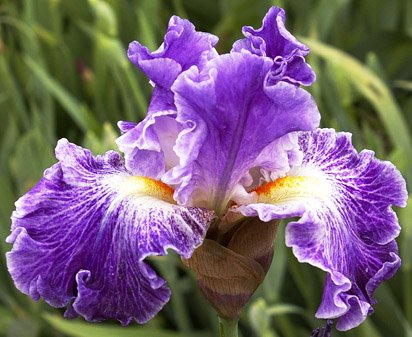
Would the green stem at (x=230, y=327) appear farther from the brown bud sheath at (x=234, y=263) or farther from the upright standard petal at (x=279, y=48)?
the upright standard petal at (x=279, y=48)

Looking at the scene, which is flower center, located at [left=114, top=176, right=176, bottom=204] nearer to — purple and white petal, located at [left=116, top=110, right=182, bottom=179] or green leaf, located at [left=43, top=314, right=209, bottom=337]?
purple and white petal, located at [left=116, top=110, right=182, bottom=179]

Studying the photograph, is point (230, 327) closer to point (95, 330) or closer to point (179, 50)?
point (179, 50)

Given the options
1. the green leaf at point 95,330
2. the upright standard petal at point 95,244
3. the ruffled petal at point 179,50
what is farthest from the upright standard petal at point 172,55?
the green leaf at point 95,330

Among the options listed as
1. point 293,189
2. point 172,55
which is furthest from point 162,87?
point 293,189

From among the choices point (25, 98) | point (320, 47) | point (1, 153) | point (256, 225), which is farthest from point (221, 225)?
point (25, 98)

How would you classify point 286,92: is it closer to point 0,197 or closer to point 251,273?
point 251,273

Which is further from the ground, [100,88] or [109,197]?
[100,88]

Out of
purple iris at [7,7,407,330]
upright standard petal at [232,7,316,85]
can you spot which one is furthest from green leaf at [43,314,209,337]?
upright standard petal at [232,7,316,85]
